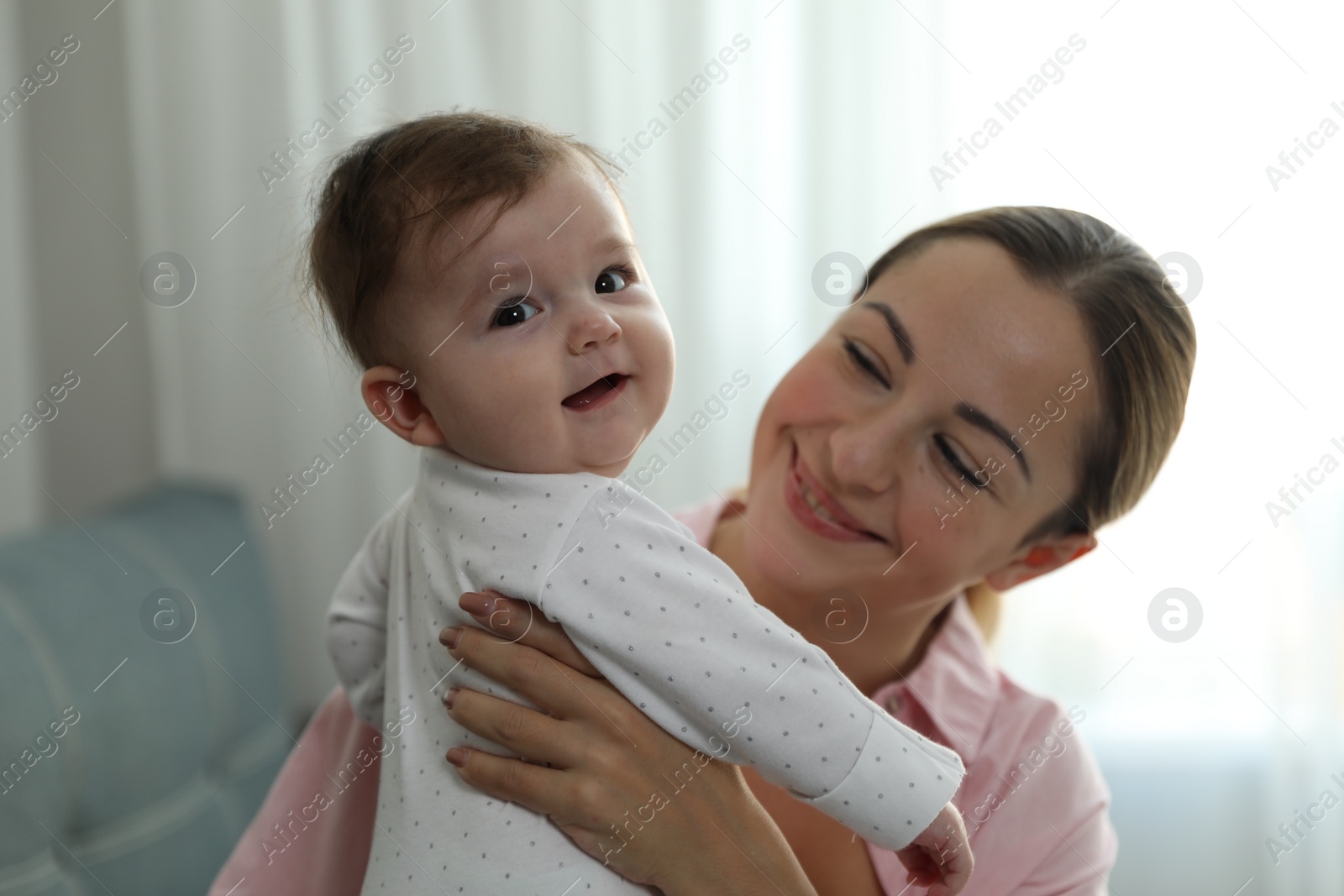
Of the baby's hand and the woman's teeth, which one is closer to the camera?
the baby's hand

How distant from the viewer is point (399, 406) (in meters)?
0.88

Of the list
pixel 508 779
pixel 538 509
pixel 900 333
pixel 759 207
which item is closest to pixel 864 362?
pixel 900 333

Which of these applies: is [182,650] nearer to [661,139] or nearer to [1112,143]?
[661,139]

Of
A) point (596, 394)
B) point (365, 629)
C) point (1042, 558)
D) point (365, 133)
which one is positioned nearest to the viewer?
point (596, 394)

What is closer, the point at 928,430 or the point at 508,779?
the point at 508,779

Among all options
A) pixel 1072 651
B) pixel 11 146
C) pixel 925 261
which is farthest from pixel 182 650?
pixel 1072 651

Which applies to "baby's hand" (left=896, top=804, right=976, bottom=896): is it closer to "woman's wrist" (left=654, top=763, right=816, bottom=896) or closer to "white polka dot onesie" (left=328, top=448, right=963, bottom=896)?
"white polka dot onesie" (left=328, top=448, right=963, bottom=896)

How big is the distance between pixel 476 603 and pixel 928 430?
53cm

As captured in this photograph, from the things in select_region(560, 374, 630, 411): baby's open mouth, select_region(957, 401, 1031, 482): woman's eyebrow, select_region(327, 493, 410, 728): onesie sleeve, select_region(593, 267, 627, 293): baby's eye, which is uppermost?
select_region(957, 401, 1031, 482): woman's eyebrow

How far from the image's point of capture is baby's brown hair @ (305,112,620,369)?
80 centimetres

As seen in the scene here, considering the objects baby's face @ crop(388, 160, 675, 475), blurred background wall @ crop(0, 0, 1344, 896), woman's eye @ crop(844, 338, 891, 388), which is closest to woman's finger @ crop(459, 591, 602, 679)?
baby's face @ crop(388, 160, 675, 475)

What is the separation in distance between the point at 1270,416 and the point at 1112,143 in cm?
64

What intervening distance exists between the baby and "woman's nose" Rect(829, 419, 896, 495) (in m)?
0.27

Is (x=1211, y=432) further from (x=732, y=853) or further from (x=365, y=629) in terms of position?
(x=365, y=629)
